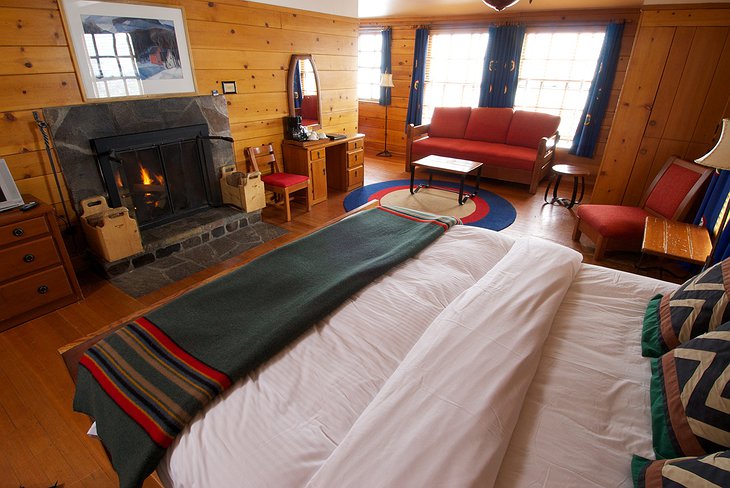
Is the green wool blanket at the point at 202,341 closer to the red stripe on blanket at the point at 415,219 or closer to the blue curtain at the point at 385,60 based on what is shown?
the red stripe on blanket at the point at 415,219

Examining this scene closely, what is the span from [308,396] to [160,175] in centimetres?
292

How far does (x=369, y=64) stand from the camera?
6938 millimetres

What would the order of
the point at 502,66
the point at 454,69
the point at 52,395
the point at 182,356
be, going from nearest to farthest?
the point at 182,356, the point at 52,395, the point at 502,66, the point at 454,69

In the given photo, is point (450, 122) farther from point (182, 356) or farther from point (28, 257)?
point (182, 356)

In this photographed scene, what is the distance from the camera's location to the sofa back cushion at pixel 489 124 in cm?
544

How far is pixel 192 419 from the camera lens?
110cm

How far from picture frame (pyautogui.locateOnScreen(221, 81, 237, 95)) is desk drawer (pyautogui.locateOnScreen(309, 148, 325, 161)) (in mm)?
964

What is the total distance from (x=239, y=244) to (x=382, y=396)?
2700 millimetres

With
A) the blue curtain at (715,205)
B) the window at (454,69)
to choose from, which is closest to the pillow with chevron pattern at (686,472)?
the blue curtain at (715,205)

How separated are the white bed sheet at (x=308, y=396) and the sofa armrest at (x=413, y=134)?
13.7 feet

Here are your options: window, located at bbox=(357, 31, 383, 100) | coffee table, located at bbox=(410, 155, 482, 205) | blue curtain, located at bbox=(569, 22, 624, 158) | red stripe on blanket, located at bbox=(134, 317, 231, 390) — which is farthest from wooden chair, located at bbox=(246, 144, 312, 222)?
blue curtain, located at bbox=(569, 22, 624, 158)

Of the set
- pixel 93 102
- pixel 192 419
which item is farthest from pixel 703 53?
pixel 93 102

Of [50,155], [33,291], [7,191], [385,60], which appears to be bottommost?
[33,291]

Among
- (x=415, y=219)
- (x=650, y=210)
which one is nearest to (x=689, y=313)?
(x=415, y=219)
